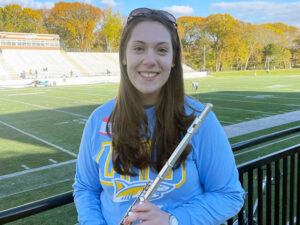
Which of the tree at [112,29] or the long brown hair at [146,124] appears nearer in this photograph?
the long brown hair at [146,124]

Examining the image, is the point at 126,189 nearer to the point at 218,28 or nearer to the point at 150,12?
the point at 150,12

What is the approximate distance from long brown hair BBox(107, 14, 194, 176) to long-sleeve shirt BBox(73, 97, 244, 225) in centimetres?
4

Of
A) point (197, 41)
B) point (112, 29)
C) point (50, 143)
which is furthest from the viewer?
point (112, 29)

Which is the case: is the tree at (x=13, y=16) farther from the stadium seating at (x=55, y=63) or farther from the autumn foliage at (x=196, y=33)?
the stadium seating at (x=55, y=63)

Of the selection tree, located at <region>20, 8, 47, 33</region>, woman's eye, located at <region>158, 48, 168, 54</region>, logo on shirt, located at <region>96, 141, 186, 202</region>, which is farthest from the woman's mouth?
tree, located at <region>20, 8, 47, 33</region>

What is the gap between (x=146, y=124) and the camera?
140cm

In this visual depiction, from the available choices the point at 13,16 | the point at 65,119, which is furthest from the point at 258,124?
the point at 13,16

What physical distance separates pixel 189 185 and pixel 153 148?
23 cm


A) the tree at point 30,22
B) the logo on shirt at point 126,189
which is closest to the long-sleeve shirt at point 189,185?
the logo on shirt at point 126,189

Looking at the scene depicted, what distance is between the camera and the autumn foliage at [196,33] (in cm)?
6988

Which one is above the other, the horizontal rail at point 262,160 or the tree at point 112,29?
the tree at point 112,29

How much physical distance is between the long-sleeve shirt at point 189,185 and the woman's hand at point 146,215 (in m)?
0.10

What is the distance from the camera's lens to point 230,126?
10016mm

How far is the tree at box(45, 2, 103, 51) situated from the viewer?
74.4m
